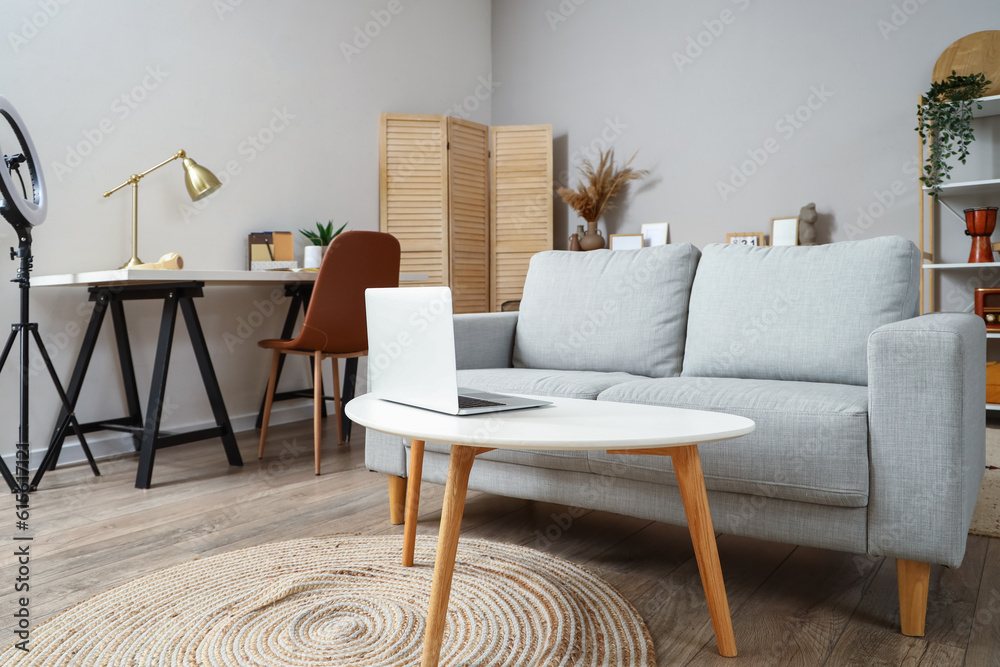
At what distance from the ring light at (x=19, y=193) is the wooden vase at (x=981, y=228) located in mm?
3681

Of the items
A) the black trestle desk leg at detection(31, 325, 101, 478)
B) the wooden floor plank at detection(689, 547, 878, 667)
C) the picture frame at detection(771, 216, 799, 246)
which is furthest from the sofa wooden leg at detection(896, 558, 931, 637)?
the picture frame at detection(771, 216, 799, 246)

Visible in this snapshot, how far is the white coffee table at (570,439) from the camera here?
1067mm

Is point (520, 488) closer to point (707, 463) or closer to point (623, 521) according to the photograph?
point (623, 521)

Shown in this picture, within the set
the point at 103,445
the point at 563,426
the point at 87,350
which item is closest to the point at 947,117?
the point at 563,426

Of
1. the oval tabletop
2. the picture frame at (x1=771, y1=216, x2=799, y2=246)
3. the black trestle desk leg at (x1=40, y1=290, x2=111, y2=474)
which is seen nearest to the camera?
the oval tabletop

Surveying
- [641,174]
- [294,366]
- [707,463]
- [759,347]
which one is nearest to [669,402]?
[707,463]

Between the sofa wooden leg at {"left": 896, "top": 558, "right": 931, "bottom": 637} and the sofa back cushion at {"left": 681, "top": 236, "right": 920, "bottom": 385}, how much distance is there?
1.80 ft

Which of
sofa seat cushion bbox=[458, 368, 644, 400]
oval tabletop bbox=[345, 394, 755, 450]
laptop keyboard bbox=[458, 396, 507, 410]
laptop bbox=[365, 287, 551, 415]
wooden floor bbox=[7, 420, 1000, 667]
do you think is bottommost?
wooden floor bbox=[7, 420, 1000, 667]

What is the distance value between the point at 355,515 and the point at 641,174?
10.00 ft

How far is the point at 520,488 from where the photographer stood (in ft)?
5.98

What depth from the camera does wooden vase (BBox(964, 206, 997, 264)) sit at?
3.23 m

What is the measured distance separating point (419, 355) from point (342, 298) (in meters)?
1.54

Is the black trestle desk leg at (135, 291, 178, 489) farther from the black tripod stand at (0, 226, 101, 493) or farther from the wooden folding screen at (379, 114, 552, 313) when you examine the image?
the wooden folding screen at (379, 114, 552, 313)

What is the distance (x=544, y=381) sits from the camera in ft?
6.34
